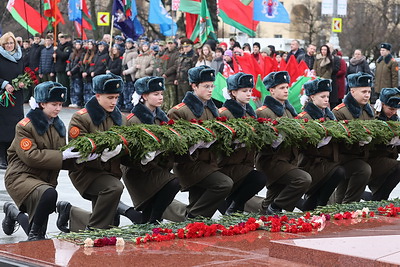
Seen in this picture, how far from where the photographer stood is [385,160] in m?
9.98

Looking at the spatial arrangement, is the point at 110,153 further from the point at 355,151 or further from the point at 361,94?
the point at 361,94

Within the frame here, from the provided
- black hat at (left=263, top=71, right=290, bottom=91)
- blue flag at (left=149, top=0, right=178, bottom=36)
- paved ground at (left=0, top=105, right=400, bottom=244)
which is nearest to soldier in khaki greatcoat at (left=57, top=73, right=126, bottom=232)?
paved ground at (left=0, top=105, right=400, bottom=244)

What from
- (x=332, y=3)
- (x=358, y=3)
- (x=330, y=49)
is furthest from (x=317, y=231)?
(x=358, y=3)

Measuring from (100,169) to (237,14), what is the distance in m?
13.2

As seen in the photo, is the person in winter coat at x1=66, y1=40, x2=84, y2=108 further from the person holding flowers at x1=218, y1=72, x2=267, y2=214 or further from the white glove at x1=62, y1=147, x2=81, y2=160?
the white glove at x1=62, y1=147, x2=81, y2=160

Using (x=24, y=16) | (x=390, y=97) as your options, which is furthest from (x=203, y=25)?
(x=390, y=97)

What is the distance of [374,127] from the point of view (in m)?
9.36

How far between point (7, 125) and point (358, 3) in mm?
41281

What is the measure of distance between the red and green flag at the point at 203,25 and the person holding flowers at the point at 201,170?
12.6 m

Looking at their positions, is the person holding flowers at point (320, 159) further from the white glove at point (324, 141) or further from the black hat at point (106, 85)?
the black hat at point (106, 85)

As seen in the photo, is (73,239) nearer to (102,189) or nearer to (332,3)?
(102,189)

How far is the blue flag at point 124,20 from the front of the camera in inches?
1002

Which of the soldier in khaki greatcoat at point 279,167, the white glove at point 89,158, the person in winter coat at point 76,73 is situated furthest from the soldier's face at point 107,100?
the person in winter coat at point 76,73

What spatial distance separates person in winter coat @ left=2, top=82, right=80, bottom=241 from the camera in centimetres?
740
